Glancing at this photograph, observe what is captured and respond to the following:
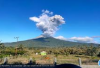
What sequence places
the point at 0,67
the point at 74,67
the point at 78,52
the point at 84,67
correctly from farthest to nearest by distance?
the point at 78,52
the point at 84,67
the point at 0,67
the point at 74,67

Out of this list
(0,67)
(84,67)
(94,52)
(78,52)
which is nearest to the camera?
(0,67)

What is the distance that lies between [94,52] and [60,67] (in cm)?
6261

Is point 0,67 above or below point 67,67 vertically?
below

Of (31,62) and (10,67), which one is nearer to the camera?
(10,67)

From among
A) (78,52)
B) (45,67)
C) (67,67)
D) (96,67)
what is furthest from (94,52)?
(67,67)

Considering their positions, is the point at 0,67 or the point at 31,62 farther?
the point at 31,62

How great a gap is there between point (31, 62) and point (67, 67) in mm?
20457

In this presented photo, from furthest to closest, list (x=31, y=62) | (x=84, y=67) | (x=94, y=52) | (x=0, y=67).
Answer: (x=94, y=52) → (x=31, y=62) → (x=84, y=67) → (x=0, y=67)

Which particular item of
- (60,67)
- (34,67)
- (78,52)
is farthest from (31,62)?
(78,52)

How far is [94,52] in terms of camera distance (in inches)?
2554

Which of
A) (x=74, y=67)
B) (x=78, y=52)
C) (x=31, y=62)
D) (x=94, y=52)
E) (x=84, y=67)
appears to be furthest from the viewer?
(x=78, y=52)

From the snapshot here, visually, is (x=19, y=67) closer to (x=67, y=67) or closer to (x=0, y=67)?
(x=0, y=67)

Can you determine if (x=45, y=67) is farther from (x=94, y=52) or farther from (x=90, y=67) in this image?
(x=94, y=52)

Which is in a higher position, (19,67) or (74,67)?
(74,67)
